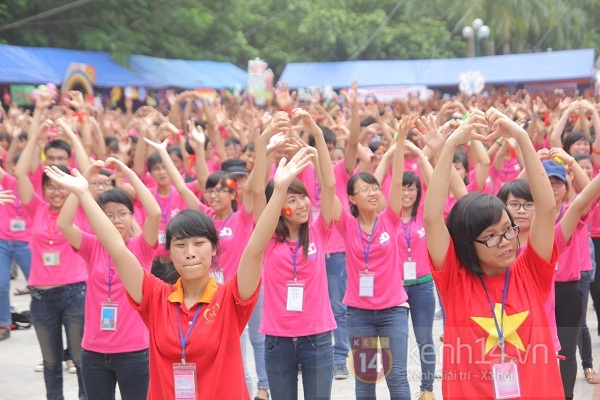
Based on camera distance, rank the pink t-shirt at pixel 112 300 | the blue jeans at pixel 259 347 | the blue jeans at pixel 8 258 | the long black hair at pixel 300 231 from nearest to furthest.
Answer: the pink t-shirt at pixel 112 300
the long black hair at pixel 300 231
the blue jeans at pixel 259 347
the blue jeans at pixel 8 258

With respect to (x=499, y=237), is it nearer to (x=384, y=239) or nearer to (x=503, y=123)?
(x=503, y=123)

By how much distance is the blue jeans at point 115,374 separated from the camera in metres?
4.68

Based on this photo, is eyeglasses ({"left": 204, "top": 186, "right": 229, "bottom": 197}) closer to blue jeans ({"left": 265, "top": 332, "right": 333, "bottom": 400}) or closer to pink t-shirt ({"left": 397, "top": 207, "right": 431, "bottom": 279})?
pink t-shirt ({"left": 397, "top": 207, "right": 431, "bottom": 279})

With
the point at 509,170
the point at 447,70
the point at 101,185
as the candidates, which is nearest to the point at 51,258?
the point at 101,185

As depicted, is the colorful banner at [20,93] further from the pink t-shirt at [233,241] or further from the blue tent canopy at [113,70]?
the pink t-shirt at [233,241]

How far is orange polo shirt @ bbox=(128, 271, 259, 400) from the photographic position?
3459 mm

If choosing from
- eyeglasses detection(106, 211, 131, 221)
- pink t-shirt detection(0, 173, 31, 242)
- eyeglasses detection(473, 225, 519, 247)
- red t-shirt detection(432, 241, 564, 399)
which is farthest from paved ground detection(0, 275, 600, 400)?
eyeglasses detection(473, 225, 519, 247)

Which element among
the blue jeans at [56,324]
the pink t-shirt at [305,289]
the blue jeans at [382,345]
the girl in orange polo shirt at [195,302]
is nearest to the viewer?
the girl in orange polo shirt at [195,302]

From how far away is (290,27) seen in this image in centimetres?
3819

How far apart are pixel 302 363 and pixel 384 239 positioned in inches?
45.6

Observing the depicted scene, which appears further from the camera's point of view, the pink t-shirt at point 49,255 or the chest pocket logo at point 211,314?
the pink t-shirt at point 49,255

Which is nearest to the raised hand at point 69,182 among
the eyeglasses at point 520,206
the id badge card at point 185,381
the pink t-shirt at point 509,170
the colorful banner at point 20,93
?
the id badge card at point 185,381

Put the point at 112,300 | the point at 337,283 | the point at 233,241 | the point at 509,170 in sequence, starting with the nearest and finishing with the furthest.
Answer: the point at 112,300 < the point at 233,241 < the point at 337,283 < the point at 509,170

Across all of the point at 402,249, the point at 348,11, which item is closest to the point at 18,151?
the point at 402,249
